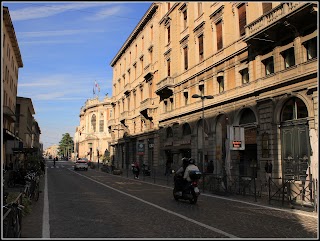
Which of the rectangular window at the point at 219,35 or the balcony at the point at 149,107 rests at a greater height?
the rectangular window at the point at 219,35

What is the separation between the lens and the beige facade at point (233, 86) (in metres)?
19.1

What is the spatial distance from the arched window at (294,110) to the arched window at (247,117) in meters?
3.09

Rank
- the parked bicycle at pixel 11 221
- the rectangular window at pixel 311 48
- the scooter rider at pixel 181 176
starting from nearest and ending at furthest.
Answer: the parked bicycle at pixel 11 221, the scooter rider at pixel 181 176, the rectangular window at pixel 311 48

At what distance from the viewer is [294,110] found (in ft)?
65.8

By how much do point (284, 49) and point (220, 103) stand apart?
25.0ft

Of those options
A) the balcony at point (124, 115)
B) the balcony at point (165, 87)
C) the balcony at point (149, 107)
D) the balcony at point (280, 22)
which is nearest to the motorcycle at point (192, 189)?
the balcony at point (280, 22)

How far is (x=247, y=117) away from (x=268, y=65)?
158 inches

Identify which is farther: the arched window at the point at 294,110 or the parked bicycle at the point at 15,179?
the arched window at the point at 294,110

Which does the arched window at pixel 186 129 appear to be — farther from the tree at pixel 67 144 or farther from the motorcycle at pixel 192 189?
the tree at pixel 67 144

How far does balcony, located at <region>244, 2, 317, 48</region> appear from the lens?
1823 centimetres

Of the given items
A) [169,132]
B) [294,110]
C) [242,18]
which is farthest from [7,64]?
[294,110]

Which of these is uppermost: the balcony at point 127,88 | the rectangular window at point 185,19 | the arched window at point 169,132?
the rectangular window at point 185,19

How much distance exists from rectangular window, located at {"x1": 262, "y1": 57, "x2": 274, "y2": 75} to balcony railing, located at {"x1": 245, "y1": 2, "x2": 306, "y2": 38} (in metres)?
2.01

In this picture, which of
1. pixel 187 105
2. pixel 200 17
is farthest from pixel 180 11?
pixel 187 105
